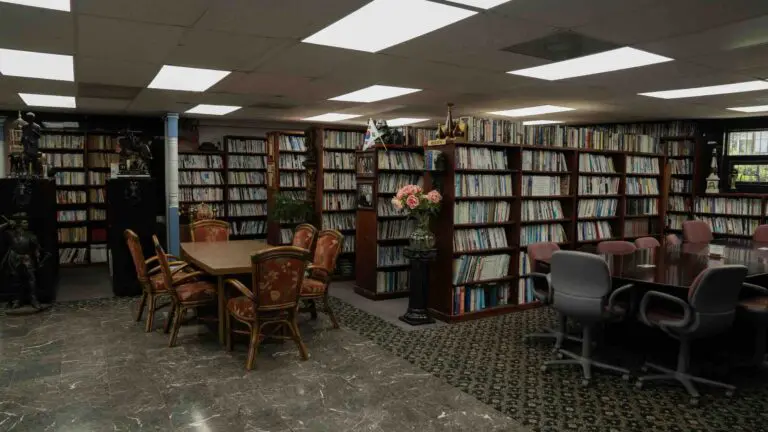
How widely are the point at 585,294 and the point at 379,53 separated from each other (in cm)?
253

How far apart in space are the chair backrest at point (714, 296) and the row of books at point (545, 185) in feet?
8.80

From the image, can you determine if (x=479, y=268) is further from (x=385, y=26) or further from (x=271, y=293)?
(x=385, y=26)

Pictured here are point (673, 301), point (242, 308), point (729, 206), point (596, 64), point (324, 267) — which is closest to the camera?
point (673, 301)

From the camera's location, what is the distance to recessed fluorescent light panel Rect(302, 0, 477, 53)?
10.5 feet

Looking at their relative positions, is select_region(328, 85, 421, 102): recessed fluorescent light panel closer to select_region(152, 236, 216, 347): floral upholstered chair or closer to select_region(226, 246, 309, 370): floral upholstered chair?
select_region(226, 246, 309, 370): floral upholstered chair

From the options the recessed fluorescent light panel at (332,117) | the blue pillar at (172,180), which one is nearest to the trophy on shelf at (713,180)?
the recessed fluorescent light panel at (332,117)

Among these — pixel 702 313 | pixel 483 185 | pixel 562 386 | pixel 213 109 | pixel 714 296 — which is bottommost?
pixel 562 386

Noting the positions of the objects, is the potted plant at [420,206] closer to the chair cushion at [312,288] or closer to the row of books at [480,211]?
the row of books at [480,211]

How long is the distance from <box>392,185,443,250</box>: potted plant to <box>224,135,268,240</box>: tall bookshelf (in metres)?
5.53

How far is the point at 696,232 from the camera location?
286 inches

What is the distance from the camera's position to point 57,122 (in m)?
8.93

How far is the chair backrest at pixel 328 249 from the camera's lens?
17.3ft

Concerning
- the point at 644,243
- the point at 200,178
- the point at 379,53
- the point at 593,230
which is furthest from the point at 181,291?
the point at 200,178

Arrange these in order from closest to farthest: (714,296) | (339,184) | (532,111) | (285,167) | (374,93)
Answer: (714,296)
(374,93)
(339,184)
(532,111)
(285,167)
